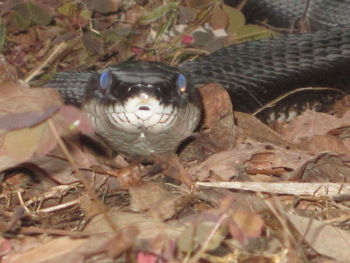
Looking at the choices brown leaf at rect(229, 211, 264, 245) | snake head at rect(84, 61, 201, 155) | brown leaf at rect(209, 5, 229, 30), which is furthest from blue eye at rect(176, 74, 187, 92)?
brown leaf at rect(209, 5, 229, 30)

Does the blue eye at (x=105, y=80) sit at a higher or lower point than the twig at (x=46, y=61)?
higher

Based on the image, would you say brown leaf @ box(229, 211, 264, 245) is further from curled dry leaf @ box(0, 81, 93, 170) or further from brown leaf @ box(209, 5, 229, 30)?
brown leaf @ box(209, 5, 229, 30)

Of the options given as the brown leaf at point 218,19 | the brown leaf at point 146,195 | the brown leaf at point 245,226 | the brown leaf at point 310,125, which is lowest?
the brown leaf at point 310,125

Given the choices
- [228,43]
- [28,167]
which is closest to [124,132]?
[28,167]

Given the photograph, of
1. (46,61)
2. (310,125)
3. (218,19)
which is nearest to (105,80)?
(310,125)

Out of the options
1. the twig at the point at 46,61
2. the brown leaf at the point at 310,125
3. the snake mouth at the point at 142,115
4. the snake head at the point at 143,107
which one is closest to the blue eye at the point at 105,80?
the snake head at the point at 143,107

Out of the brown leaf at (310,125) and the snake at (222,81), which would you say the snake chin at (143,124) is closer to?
the snake at (222,81)

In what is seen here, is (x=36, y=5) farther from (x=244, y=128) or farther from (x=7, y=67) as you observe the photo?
(x=244, y=128)
